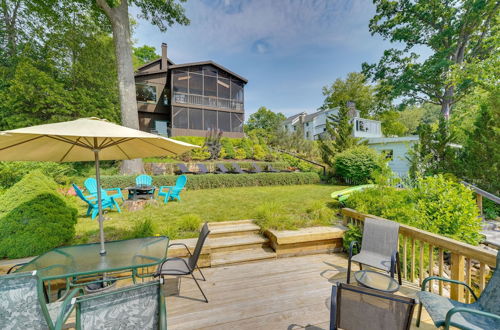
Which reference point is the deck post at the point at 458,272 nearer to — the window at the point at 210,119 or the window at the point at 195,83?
the window at the point at 210,119

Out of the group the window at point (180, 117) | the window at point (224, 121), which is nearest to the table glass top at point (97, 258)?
the window at point (180, 117)

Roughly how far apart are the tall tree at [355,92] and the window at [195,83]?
1968cm

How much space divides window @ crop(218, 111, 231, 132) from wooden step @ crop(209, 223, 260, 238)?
16.7 m

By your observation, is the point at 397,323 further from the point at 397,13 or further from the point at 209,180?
the point at 397,13

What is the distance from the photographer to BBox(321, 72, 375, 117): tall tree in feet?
98.5

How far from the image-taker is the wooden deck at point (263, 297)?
2305 mm

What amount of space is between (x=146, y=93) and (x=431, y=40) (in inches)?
927

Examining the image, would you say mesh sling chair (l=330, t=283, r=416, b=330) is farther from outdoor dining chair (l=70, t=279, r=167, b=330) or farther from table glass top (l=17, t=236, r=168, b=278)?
table glass top (l=17, t=236, r=168, b=278)

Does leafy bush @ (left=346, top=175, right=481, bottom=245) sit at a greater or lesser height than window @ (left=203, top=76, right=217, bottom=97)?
lesser

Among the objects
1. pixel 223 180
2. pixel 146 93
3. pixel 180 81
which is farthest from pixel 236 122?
pixel 223 180

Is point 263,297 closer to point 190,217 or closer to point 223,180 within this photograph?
point 190,217

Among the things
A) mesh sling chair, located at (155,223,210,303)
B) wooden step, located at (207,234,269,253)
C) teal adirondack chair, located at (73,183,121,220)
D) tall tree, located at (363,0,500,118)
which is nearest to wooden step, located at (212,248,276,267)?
wooden step, located at (207,234,269,253)

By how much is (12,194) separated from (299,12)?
12122 mm

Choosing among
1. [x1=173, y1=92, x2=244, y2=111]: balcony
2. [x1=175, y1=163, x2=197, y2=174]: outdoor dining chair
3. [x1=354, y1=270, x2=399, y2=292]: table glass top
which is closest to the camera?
[x1=354, y1=270, x2=399, y2=292]: table glass top
